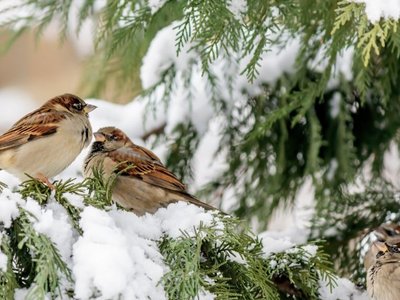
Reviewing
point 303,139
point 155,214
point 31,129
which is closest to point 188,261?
point 155,214

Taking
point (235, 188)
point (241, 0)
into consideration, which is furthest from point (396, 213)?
point (241, 0)

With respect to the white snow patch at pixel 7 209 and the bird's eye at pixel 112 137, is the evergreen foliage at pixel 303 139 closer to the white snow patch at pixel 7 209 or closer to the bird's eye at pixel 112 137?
the bird's eye at pixel 112 137

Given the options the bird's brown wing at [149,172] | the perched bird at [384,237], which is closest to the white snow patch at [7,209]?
the bird's brown wing at [149,172]

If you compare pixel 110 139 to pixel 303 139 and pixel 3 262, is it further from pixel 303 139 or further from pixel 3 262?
pixel 3 262

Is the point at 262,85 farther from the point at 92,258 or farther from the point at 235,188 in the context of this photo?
the point at 92,258

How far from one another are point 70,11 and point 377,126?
3.75 ft

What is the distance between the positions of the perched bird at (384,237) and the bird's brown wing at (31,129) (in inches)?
40.8

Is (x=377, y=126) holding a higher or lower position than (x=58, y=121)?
higher

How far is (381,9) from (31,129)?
1.08 metres

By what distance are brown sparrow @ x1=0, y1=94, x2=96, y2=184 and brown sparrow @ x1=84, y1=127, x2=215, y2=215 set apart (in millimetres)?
75

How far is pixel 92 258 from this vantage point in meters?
1.48

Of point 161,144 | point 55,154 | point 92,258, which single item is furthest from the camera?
point 161,144

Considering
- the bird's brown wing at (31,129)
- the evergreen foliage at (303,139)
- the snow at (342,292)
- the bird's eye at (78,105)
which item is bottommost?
the snow at (342,292)

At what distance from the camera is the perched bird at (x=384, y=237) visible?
8.68ft
